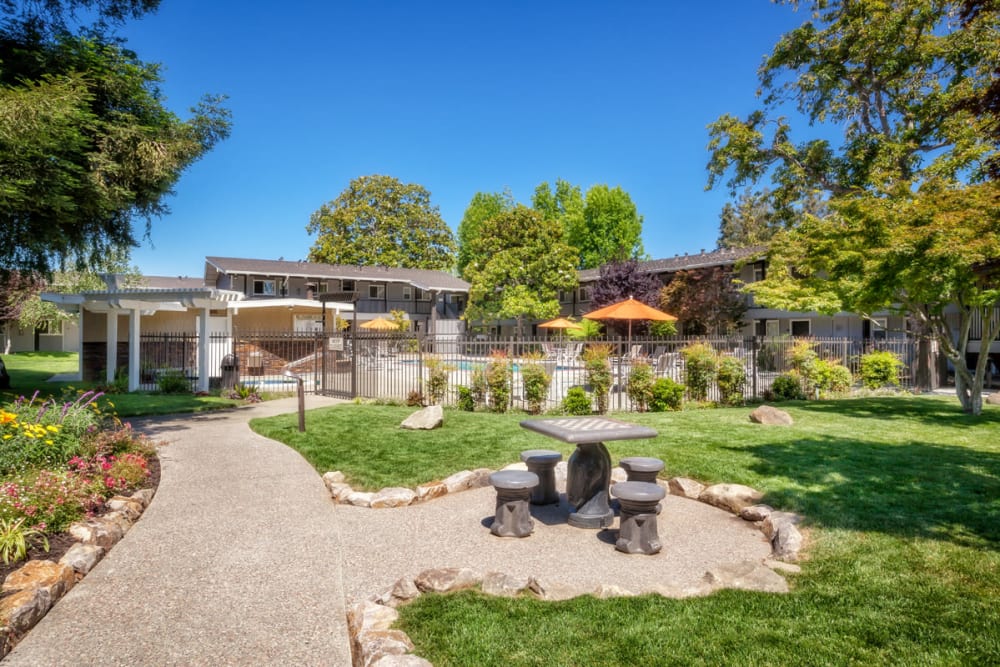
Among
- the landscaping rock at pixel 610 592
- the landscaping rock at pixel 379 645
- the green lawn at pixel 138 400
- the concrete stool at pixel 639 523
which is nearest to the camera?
the landscaping rock at pixel 379 645

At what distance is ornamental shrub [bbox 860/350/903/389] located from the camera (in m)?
16.0

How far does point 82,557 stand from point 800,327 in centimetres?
3186

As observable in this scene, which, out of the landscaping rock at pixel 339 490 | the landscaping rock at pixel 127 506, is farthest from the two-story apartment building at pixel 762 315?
the landscaping rock at pixel 127 506

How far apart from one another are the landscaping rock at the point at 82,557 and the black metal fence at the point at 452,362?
8087 millimetres

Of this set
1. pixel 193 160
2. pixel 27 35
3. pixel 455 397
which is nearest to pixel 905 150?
pixel 455 397

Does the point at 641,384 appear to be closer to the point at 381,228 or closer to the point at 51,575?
the point at 51,575

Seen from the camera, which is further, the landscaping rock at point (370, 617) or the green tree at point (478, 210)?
the green tree at point (478, 210)

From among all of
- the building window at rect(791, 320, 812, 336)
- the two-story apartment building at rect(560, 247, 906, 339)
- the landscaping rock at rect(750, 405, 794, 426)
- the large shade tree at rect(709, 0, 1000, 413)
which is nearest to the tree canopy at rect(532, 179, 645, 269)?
the two-story apartment building at rect(560, 247, 906, 339)

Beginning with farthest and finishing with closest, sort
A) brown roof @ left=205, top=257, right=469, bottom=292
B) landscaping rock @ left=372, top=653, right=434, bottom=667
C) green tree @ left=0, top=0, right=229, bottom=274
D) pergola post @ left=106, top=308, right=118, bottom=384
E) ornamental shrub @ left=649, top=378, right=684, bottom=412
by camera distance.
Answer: brown roof @ left=205, top=257, right=469, bottom=292, pergola post @ left=106, top=308, right=118, bottom=384, ornamental shrub @ left=649, top=378, right=684, bottom=412, green tree @ left=0, top=0, right=229, bottom=274, landscaping rock @ left=372, top=653, right=434, bottom=667

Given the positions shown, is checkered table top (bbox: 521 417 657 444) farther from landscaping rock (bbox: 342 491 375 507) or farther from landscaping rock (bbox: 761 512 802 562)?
landscaping rock (bbox: 342 491 375 507)

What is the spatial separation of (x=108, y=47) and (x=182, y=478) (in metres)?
9.01

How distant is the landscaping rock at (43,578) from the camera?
3889mm

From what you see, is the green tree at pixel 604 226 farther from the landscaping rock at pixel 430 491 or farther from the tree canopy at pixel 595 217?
the landscaping rock at pixel 430 491

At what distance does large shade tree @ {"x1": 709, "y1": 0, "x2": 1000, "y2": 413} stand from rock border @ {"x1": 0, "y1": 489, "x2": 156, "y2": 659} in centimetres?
1222
